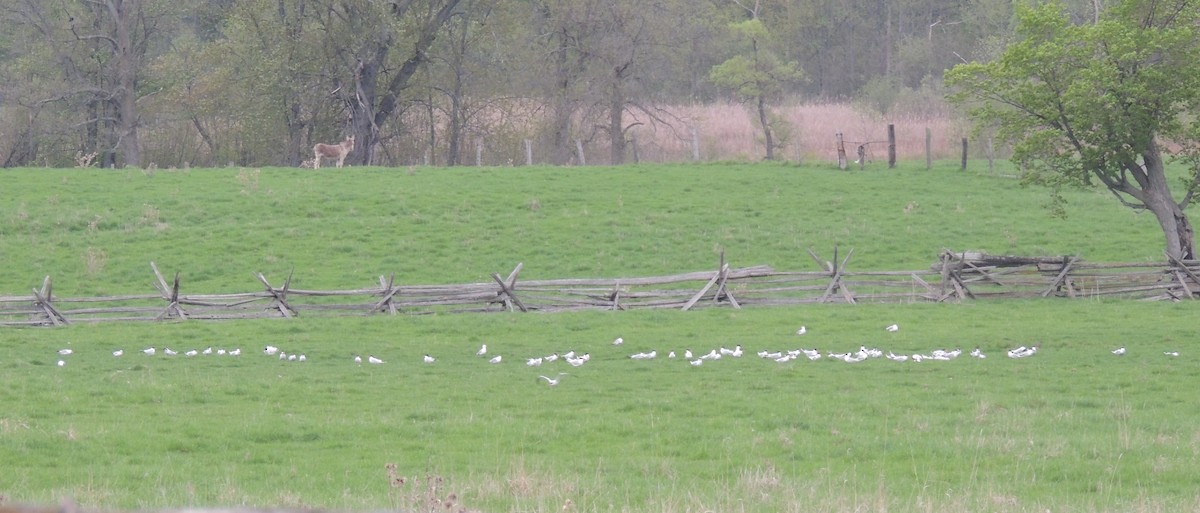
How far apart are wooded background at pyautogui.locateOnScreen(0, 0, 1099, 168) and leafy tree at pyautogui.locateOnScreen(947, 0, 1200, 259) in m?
24.3

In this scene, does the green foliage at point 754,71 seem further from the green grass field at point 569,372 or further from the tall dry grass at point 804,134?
the green grass field at point 569,372

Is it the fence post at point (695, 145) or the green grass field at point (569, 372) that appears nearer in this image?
the green grass field at point (569, 372)

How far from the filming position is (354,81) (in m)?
48.4

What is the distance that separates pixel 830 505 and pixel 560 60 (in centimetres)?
4564

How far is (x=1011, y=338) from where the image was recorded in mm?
21078

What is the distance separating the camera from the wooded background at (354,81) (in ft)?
160

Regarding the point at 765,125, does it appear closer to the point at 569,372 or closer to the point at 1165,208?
the point at 1165,208

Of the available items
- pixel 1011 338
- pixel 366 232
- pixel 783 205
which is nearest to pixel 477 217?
pixel 366 232

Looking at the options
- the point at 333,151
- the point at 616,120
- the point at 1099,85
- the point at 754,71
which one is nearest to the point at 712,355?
the point at 1099,85

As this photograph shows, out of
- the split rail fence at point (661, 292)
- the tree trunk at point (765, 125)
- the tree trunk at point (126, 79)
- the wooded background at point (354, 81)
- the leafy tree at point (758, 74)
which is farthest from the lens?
the leafy tree at point (758, 74)

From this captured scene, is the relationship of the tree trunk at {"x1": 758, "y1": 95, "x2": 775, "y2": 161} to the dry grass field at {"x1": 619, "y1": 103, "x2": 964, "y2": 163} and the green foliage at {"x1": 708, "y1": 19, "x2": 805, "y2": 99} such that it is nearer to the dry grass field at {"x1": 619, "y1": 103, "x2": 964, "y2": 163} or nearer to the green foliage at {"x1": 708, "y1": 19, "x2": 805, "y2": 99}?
the dry grass field at {"x1": 619, "y1": 103, "x2": 964, "y2": 163}

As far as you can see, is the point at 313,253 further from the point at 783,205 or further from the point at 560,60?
the point at 560,60

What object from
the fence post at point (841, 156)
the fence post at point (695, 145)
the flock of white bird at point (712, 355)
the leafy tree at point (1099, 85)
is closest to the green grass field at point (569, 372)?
the flock of white bird at point (712, 355)

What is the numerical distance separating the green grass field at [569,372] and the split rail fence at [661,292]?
107cm
